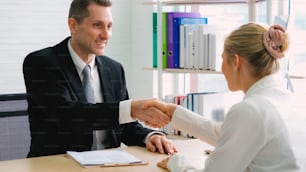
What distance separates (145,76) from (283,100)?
215 centimetres

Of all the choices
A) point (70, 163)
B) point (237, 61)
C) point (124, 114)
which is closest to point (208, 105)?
point (124, 114)

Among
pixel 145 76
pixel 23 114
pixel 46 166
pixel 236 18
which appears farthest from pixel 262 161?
pixel 145 76

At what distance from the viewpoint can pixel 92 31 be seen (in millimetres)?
2285

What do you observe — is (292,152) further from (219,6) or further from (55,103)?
(219,6)

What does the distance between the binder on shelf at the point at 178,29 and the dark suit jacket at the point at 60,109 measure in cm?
72

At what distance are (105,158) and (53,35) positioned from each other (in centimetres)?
167

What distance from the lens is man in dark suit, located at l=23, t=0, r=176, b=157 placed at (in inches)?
79.0

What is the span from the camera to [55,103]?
2.05 metres

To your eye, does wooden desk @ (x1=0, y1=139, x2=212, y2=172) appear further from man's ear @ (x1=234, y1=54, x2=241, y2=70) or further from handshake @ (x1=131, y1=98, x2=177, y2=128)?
man's ear @ (x1=234, y1=54, x2=241, y2=70)

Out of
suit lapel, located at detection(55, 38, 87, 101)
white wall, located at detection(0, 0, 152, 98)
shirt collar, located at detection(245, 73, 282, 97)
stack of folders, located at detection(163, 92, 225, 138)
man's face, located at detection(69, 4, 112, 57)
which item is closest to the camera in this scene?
shirt collar, located at detection(245, 73, 282, 97)

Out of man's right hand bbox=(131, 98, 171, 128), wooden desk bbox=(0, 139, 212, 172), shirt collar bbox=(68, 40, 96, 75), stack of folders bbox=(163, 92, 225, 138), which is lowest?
wooden desk bbox=(0, 139, 212, 172)

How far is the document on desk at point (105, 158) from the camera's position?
5.97 ft

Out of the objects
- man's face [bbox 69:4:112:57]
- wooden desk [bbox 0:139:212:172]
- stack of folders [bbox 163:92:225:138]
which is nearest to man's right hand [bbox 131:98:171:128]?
wooden desk [bbox 0:139:212:172]

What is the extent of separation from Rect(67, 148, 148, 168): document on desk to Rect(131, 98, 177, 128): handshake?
17 cm
